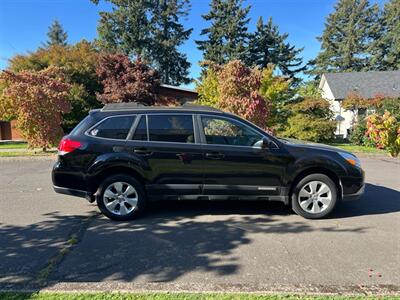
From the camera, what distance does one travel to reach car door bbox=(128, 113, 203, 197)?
563 centimetres

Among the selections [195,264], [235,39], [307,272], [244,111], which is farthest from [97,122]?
[235,39]

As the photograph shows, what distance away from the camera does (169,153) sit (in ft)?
18.4

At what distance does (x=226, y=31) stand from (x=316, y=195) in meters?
42.6

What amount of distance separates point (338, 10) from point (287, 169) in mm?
62502

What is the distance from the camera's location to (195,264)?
13.2 feet

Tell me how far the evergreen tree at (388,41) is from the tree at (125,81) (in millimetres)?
43585

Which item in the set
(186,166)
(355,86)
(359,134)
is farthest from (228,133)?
(355,86)

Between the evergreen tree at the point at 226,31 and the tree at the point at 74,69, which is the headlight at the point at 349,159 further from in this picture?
the evergreen tree at the point at 226,31

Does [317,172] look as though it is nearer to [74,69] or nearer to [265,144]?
[265,144]

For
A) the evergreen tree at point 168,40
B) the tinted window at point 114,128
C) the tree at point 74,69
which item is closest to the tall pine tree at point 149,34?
the evergreen tree at point 168,40

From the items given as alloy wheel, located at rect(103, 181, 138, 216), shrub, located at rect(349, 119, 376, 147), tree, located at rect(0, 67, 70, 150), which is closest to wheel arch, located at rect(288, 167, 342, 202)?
alloy wheel, located at rect(103, 181, 138, 216)

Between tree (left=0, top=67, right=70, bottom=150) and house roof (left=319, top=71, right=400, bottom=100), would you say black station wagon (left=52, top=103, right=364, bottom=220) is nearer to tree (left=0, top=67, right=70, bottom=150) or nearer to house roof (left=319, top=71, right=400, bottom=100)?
tree (left=0, top=67, right=70, bottom=150)

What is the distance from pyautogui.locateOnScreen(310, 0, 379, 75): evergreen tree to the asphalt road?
50881 millimetres

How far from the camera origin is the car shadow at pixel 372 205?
6.10m
